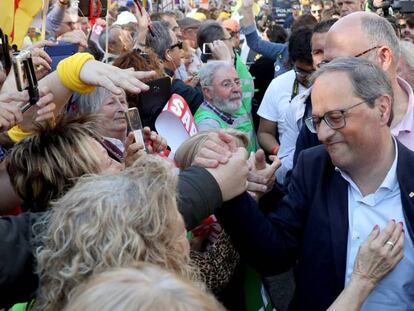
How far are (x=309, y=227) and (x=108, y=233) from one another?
1.00 m

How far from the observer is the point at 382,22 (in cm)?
288

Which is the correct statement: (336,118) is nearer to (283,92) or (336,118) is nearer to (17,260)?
(17,260)

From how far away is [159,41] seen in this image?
18.1 ft

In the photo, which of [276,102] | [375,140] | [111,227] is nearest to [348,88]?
[375,140]

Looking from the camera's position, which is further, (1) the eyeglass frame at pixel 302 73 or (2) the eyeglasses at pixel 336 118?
(1) the eyeglass frame at pixel 302 73

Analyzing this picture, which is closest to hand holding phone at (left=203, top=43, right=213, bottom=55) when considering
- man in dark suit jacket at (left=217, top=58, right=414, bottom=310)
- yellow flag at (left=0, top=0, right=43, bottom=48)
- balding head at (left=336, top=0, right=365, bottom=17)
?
balding head at (left=336, top=0, right=365, bottom=17)

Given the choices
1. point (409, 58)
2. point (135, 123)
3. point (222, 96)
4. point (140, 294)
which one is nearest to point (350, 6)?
point (222, 96)

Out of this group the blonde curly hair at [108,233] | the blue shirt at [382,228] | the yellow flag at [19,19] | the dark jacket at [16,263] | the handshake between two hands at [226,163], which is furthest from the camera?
the yellow flag at [19,19]

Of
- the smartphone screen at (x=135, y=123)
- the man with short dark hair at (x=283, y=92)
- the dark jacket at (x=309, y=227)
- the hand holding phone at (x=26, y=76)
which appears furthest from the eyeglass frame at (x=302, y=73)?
the hand holding phone at (x=26, y=76)

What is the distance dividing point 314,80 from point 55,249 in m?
1.26

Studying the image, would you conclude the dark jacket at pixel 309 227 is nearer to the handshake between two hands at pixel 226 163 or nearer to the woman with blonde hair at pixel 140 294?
the handshake between two hands at pixel 226 163

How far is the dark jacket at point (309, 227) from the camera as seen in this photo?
7.11 ft

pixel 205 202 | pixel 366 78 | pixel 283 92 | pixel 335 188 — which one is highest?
pixel 366 78

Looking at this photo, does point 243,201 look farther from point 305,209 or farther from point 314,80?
point 314,80
